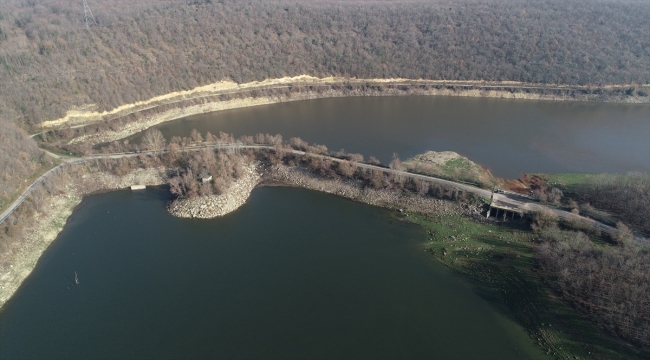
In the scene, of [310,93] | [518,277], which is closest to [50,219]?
[518,277]

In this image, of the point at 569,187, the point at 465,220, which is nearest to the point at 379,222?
the point at 465,220

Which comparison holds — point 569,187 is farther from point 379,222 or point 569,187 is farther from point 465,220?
point 379,222

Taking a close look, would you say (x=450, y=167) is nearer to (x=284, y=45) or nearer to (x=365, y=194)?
(x=365, y=194)

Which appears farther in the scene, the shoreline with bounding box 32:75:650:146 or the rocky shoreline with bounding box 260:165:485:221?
the shoreline with bounding box 32:75:650:146

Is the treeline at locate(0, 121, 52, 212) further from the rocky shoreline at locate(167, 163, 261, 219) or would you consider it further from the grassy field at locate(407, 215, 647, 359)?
Answer: the grassy field at locate(407, 215, 647, 359)

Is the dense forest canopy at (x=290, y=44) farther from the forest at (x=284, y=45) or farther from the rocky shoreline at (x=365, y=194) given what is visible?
the rocky shoreline at (x=365, y=194)

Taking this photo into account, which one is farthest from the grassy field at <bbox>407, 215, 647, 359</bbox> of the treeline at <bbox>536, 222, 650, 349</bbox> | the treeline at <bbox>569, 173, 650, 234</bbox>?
the treeline at <bbox>569, 173, 650, 234</bbox>
